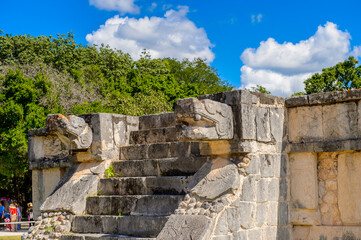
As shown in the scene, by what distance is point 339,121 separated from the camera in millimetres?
6125

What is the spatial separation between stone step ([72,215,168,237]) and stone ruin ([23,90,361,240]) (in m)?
0.01

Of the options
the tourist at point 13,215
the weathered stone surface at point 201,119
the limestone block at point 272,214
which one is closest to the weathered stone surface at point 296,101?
the weathered stone surface at point 201,119

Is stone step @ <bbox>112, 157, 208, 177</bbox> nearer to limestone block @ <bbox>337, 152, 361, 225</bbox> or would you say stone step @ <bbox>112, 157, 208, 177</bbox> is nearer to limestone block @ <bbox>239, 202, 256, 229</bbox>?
limestone block @ <bbox>239, 202, 256, 229</bbox>

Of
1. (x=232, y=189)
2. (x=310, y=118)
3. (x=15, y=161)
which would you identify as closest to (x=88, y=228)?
(x=232, y=189)

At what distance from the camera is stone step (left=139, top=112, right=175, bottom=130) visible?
309 inches

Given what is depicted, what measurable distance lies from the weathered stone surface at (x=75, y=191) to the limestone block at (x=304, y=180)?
2.82m

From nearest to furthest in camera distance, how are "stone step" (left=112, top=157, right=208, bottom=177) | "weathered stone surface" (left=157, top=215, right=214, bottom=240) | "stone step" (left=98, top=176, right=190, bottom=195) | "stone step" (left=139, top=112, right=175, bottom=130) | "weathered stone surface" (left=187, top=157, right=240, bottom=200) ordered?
1. "weathered stone surface" (left=157, top=215, right=214, bottom=240)
2. "weathered stone surface" (left=187, top=157, right=240, bottom=200)
3. "stone step" (left=98, top=176, right=190, bottom=195)
4. "stone step" (left=112, top=157, right=208, bottom=177)
5. "stone step" (left=139, top=112, right=175, bottom=130)

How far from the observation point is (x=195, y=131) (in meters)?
5.33

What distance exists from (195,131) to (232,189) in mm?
796

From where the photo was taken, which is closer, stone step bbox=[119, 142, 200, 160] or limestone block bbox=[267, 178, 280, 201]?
limestone block bbox=[267, 178, 280, 201]

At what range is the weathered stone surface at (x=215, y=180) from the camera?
5555 millimetres

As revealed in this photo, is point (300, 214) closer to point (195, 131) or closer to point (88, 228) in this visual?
point (195, 131)

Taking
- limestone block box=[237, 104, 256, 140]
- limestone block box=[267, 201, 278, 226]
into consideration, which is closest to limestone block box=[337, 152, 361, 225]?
limestone block box=[267, 201, 278, 226]

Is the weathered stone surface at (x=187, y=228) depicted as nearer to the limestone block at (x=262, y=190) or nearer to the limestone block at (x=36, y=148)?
the limestone block at (x=262, y=190)
